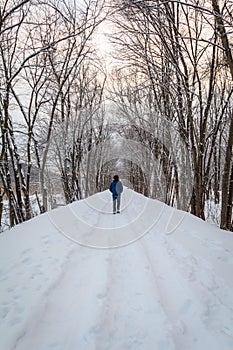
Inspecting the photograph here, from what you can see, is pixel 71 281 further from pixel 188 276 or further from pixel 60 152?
pixel 60 152

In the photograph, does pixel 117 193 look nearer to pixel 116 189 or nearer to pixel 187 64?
pixel 116 189

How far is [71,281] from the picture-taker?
3.80 metres

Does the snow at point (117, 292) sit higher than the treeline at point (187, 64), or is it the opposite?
the treeline at point (187, 64)

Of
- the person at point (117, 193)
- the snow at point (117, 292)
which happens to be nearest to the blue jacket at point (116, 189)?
the person at point (117, 193)

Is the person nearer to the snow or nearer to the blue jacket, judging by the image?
the blue jacket

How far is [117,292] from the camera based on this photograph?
3.46m

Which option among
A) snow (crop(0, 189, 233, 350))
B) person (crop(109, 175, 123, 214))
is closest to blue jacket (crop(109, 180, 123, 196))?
person (crop(109, 175, 123, 214))

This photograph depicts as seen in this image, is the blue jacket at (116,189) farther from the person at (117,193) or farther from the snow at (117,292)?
the snow at (117,292)

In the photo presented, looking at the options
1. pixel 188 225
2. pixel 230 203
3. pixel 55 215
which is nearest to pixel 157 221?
pixel 188 225

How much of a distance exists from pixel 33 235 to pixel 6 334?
3413 mm

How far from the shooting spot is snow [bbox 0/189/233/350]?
2545mm

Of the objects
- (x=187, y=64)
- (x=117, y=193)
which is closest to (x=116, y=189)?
(x=117, y=193)

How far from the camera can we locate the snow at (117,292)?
2545mm

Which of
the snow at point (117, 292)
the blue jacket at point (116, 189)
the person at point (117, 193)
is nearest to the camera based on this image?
the snow at point (117, 292)
